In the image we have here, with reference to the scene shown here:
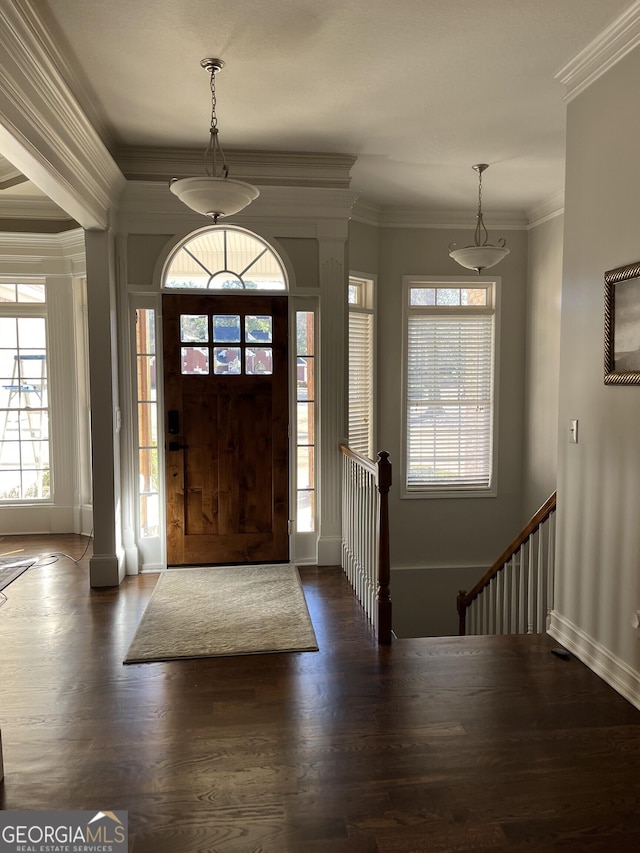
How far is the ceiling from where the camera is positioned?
107 inches

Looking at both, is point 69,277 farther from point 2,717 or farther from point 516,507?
point 516,507

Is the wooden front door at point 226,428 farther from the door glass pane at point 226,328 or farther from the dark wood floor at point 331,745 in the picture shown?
the dark wood floor at point 331,745

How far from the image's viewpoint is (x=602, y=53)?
2.93 m

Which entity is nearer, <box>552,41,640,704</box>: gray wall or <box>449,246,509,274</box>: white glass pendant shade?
<box>552,41,640,704</box>: gray wall

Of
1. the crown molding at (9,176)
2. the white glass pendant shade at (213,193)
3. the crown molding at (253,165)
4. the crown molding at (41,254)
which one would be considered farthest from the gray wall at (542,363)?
the crown molding at (9,176)

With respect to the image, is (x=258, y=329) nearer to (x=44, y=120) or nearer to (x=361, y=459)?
(x=361, y=459)

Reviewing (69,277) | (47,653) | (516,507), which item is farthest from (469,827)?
(69,277)

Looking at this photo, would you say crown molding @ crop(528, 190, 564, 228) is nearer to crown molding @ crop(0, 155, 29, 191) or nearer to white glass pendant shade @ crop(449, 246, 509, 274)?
white glass pendant shade @ crop(449, 246, 509, 274)

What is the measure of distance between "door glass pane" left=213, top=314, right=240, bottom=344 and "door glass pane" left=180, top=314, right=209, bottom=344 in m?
0.07

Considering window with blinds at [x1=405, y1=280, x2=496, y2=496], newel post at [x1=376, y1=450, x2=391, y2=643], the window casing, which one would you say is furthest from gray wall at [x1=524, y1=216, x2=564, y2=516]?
the window casing

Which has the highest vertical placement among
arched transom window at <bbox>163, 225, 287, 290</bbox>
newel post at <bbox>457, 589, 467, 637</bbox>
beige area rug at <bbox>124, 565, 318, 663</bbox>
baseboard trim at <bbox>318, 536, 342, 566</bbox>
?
arched transom window at <bbox>163, 225, 287, 290</bbox>

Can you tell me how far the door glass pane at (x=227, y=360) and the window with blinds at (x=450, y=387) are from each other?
1903 millimetres

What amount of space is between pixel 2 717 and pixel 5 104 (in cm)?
259

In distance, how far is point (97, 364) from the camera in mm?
4281
